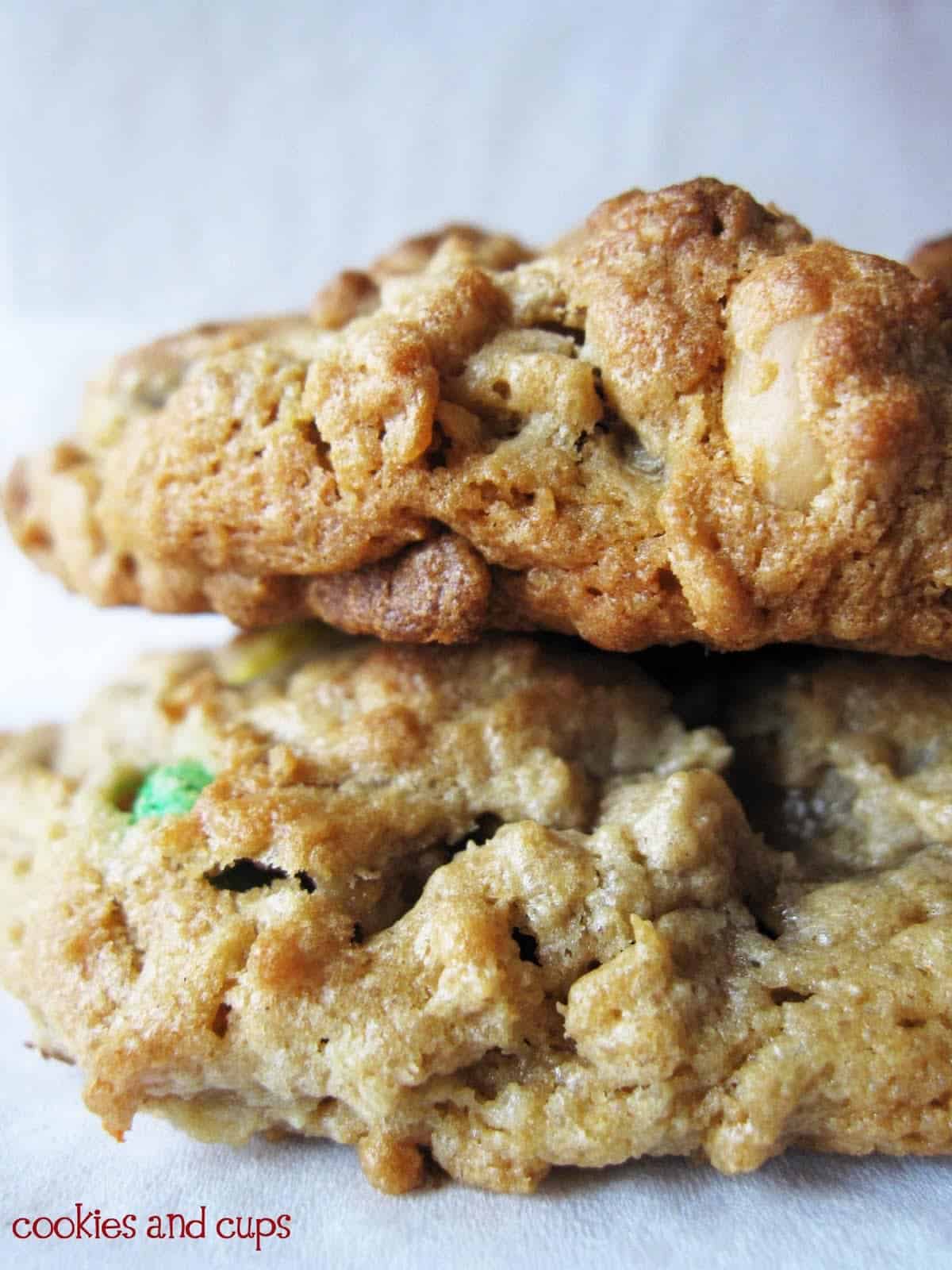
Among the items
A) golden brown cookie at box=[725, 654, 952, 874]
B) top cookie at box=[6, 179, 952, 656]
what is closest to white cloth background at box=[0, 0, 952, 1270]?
top cookie at box=[6, 179, 952, 656]

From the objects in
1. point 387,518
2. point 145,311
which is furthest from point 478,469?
point 145,311

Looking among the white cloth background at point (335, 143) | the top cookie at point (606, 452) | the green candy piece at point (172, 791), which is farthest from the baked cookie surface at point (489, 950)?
the white cloth background at point (335, 143)

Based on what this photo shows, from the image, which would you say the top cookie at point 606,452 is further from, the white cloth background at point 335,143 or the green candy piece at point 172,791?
the white cloth background at point 335,143

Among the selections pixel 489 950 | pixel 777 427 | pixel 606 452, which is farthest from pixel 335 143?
pixel 489 950

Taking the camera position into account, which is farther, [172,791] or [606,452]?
[172,791]

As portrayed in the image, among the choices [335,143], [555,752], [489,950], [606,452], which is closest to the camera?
[489,950]

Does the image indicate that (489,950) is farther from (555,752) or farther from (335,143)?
(335,143)
